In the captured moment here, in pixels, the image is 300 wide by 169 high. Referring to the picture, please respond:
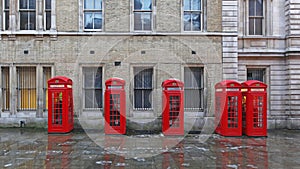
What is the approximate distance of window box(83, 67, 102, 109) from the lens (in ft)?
45.4

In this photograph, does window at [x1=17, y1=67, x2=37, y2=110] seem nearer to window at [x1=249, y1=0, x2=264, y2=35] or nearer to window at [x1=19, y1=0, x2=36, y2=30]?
window at [x1=19, y1=0, x2=36, y2=30]

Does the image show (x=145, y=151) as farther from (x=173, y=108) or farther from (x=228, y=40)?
(x=228, y=40)

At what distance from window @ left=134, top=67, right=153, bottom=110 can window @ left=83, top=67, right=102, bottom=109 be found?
1718 mm

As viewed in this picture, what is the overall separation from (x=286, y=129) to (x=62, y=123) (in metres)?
10.5

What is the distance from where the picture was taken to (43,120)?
43.9 feet

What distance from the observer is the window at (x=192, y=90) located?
14.0m

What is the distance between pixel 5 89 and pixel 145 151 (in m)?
8.61

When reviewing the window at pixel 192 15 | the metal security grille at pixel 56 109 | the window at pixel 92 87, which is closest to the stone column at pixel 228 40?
the window at pixel 192 15

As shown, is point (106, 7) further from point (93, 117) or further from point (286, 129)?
point (286, 129)

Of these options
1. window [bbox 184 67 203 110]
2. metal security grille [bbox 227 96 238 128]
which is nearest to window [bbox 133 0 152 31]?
window [bbox 184 67 203 110]

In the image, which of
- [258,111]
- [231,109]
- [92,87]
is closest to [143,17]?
[92,87]

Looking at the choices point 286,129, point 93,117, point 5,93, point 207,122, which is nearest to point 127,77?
point 93,117

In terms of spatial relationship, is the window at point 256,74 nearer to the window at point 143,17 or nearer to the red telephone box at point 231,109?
the red telephone box at point 231,109

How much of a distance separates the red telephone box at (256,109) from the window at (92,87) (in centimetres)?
671
